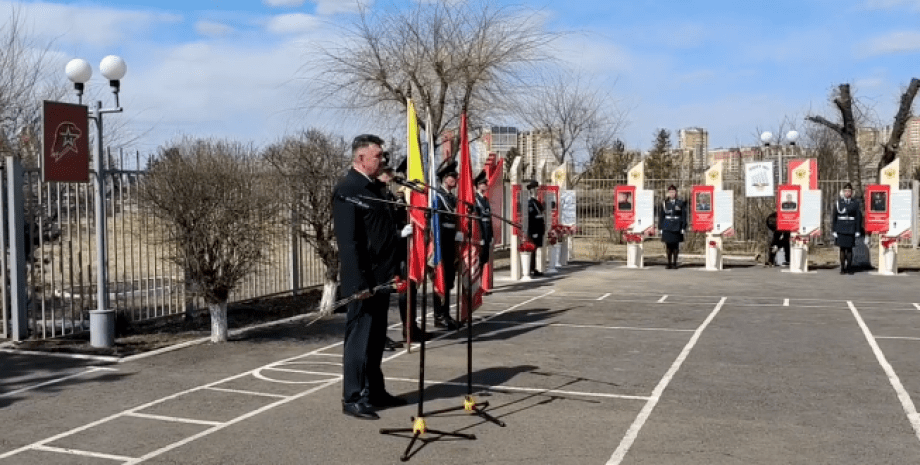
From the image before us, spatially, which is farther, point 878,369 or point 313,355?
point 313,355

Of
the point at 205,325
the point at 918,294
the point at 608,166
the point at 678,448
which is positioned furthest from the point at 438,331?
the point at 608,166

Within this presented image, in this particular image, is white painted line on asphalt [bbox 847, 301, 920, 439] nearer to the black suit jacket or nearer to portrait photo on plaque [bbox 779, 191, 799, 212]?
the black suit jacket

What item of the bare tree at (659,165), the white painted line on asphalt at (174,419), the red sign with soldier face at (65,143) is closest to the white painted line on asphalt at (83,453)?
the white painted line on asphalt at (174,419)

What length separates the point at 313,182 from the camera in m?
12.1

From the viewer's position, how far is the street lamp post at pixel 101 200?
9.63 meters

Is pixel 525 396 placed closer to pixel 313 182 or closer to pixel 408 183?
pixel 408 183

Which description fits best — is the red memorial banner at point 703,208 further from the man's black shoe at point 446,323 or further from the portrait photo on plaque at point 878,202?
the man's black shoe at point 446,323

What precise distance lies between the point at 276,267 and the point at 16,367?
479 centimetres

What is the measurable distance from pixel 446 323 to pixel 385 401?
417cm

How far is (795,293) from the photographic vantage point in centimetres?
1529

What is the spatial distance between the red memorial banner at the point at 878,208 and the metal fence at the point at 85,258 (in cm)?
1350

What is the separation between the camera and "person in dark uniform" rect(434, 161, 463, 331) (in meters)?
10.1

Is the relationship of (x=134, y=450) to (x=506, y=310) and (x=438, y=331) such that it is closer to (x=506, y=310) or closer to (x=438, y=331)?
(x=438, y=331)

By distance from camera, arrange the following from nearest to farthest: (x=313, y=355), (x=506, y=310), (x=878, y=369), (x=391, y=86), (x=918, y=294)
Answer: (x=878, y=369), (x=313, y=355), (x=506, y=310), (x=918, y=294), (x=391, y=86)
